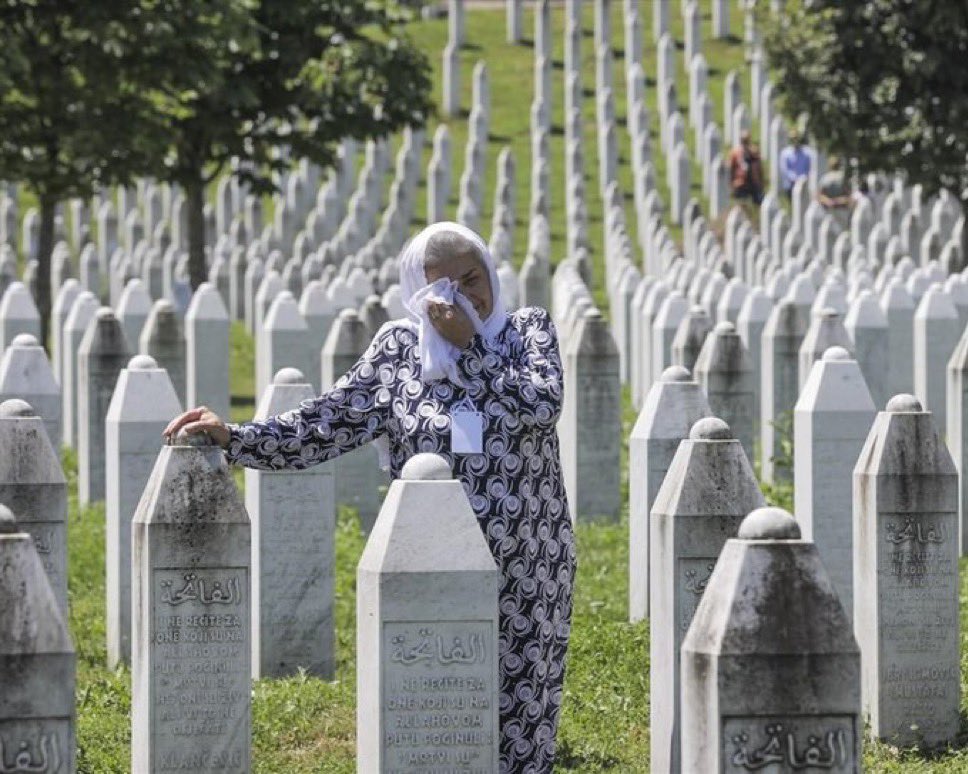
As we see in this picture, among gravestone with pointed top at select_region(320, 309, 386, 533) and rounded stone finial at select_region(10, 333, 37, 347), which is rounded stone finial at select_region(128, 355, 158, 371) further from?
gravestone with pointed top at select_region(320, 309, 386, 533)

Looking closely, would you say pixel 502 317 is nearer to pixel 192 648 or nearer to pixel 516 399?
pixel 516 399

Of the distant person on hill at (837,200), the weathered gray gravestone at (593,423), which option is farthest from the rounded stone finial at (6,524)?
the distant person on hill at (837,200)

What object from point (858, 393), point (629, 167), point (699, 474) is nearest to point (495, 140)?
point (629, 167)

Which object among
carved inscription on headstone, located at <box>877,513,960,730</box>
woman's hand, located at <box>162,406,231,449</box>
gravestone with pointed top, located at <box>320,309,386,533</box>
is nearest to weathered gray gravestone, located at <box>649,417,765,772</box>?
carved inscription on headstone, located at <box>877,513,960,730</box>

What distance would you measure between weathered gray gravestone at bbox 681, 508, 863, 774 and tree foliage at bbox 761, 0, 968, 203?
75.3 feet

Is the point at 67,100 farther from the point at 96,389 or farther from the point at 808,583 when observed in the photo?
the point at 808,583

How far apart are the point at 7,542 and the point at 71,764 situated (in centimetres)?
57

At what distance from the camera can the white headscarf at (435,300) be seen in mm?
7910

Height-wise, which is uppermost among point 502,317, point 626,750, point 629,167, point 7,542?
point 629,167

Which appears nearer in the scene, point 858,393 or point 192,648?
point 192,648

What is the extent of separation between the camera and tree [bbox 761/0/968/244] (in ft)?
94.6

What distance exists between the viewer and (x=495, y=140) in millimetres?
48844

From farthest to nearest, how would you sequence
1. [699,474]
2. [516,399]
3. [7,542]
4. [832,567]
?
[832,567] < [699,474] < [516,399] < [7,542]

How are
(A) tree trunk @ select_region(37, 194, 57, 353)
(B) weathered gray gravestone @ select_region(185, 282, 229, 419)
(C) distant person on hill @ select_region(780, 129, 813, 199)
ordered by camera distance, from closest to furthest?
(B) weathered gray gravestone @ select_region(185, 282, 229, 419) < (A) tree trunk @ select_region(37, 194, 57, 353) < (C) distant person on hill @ select_region(780, 129, 813, 199)
